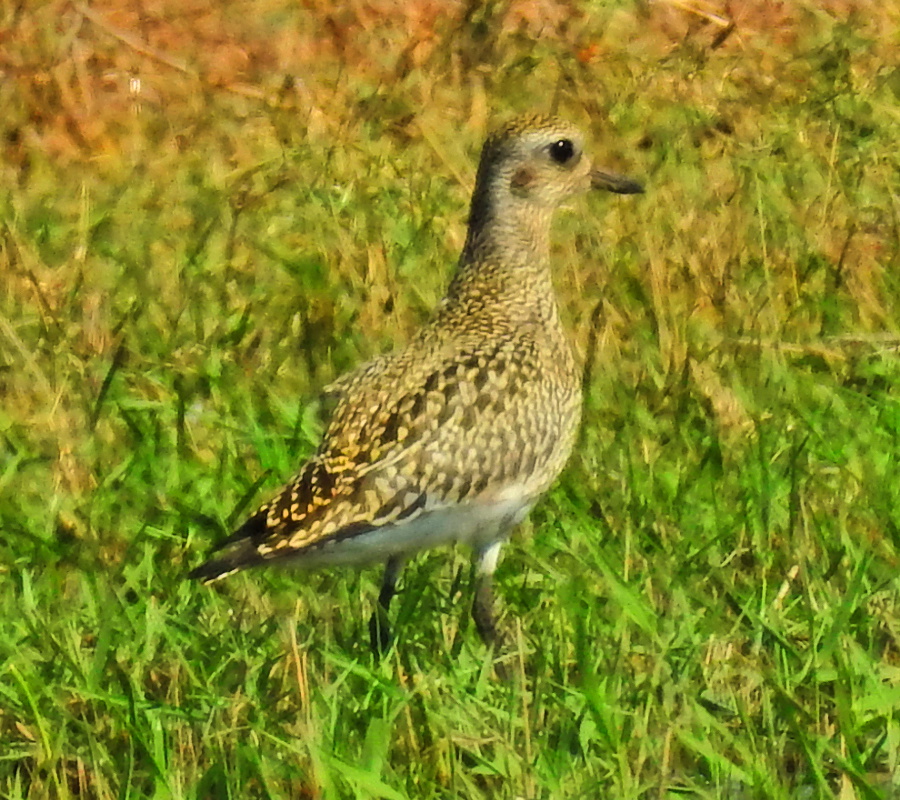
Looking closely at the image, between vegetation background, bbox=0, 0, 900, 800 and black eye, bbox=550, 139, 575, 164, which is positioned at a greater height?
black eye, bbox=550, 139, 575, 164

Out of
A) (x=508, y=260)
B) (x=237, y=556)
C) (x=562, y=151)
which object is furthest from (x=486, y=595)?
(x=562, y=151)

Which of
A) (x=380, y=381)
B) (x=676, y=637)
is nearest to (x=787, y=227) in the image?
(x=380, y=381)

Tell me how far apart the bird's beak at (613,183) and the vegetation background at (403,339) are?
0.57m

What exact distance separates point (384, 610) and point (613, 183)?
166 centimetres

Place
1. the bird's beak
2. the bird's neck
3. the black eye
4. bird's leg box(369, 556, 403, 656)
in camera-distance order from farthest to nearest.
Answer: the bird's beak → the black eye → the bird's neck → bird's leg box(369, 556, 403, 656)

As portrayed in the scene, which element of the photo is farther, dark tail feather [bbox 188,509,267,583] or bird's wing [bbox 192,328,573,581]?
bird's wing [bbox 192,328,573,581]

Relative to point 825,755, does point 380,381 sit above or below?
above

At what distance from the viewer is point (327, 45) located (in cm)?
964

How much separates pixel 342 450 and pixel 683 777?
1343 mm

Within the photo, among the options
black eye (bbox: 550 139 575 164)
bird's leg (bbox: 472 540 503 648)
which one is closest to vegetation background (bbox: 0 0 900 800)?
bird's leg (bbox: 472 540 503 648)

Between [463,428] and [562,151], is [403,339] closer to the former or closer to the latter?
[562,151]

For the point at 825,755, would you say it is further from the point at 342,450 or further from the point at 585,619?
the point at 342,450

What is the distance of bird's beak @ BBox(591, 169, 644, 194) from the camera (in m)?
5.80

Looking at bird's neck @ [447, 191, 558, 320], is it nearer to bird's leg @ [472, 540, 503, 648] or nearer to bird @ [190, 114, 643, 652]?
bird @ [190, 114, 643, 652]
